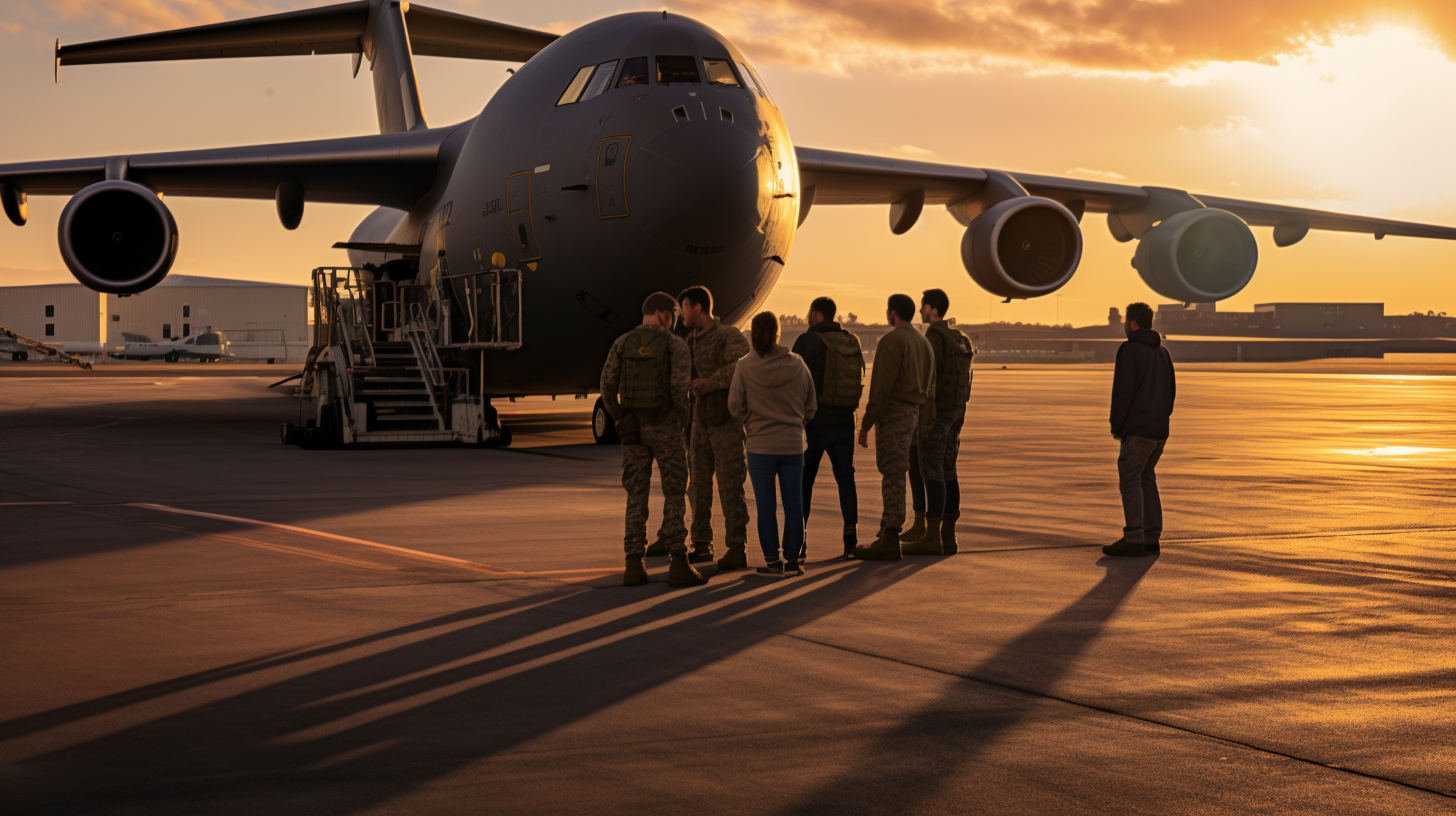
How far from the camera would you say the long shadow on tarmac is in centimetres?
403

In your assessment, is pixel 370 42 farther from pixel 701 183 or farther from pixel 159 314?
pixel 159 314

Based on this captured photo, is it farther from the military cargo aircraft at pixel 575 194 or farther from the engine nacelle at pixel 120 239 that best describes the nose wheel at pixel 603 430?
the engine nacelle at pixel 120 239

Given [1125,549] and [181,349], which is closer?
[1125,549]

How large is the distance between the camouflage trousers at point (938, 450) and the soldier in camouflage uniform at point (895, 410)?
29 cm

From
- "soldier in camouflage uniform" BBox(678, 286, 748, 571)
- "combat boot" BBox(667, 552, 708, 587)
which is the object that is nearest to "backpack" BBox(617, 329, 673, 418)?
"soldier in camouflage uniform" BBox(678, 286, 748, 571)

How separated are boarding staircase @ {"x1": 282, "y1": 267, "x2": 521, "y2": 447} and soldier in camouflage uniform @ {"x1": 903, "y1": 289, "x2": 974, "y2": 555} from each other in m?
7.99

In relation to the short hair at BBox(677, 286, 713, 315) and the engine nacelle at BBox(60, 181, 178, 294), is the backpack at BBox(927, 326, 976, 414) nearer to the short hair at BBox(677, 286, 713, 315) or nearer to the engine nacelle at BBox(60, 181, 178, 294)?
the short hair at BBox(677, 286, 713, 315)

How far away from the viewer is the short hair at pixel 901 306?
359 inches

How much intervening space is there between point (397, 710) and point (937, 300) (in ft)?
19.3

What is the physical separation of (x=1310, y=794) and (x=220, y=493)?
10383mm

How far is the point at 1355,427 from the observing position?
71.2 feet

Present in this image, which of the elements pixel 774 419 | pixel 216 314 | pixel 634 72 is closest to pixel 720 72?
pixel 634 72

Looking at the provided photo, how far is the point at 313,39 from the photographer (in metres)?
25.6

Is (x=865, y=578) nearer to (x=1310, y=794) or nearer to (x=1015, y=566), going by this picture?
(x=1015, y=566)
